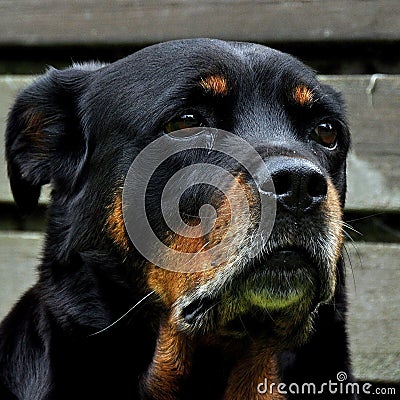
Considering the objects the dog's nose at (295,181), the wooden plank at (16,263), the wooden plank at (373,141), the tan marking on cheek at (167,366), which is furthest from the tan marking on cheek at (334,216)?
the wooden plank at (16,263)

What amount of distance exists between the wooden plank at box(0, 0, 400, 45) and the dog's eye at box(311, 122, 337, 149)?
1071mm

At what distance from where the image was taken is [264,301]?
7.80 ft

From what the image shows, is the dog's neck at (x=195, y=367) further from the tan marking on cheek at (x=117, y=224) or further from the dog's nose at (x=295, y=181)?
the dog's nose at (x=295, y=181)

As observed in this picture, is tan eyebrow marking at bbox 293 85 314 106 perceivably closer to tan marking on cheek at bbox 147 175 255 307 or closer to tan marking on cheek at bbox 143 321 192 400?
tan marking on cheek at bbox 147 175 255 307

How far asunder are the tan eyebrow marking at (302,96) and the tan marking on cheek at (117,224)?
641 mm

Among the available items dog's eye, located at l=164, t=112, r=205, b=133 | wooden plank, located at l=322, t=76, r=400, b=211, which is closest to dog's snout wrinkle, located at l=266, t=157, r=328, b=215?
dog's eye, located at l=164, t=112, r=205, b=133

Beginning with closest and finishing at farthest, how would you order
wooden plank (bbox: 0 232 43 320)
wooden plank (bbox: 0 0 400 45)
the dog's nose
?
the dog's nose → wooden plank (bbox: 0 0 400 45) → wooden plank (bbox: 0 232 43 320)

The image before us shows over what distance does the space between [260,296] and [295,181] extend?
1.15ft

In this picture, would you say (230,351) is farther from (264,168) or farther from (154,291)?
(264,168)

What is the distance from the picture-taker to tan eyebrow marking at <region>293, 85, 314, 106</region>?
2.71m

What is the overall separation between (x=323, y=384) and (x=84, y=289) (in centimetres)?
87

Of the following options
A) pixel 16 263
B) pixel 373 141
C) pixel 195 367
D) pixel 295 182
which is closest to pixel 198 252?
pixel 295 182

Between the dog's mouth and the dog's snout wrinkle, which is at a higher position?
the dog's snout wrinkle

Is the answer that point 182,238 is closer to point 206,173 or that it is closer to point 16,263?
point 206,173
